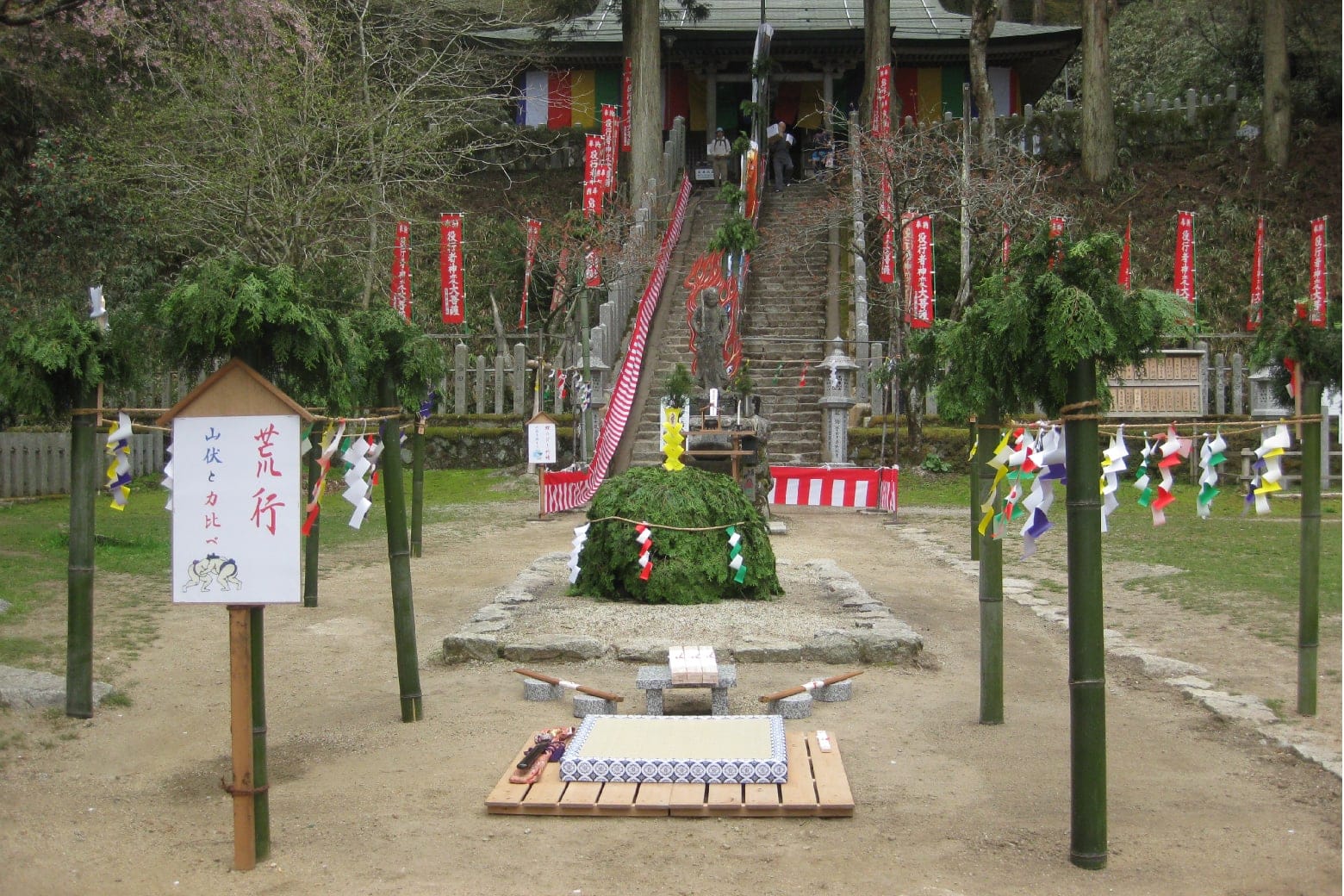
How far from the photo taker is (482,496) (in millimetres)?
18562

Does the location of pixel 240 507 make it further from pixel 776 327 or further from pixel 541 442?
pixel 776 327

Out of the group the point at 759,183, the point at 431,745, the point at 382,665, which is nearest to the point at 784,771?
the point at 431,745

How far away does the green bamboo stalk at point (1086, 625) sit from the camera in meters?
4.60

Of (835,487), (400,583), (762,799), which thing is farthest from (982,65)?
(762,799)

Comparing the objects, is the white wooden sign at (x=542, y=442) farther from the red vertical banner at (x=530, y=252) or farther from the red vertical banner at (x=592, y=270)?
the red vertical banner at (x=530, y=252)

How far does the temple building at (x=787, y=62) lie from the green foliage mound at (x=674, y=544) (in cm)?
2058

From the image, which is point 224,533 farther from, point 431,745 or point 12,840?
point 431,745

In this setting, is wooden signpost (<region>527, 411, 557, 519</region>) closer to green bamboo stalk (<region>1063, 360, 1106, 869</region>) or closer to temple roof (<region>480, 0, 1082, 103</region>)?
green bamboo stalk (<region>1063, 360, 1106, 869</region>)

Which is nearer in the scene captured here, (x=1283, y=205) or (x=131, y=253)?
(x=131, y=253)

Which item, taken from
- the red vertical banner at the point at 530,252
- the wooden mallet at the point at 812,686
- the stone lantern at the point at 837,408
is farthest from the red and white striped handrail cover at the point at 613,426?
the wooden mallet at the point at 812,686

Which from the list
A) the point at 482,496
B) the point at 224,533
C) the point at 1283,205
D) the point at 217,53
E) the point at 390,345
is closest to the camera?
the point at 224,533

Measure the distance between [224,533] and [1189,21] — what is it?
34.3m

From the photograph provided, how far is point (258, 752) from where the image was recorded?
15.9 feet

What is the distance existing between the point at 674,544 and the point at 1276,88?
856 inches
